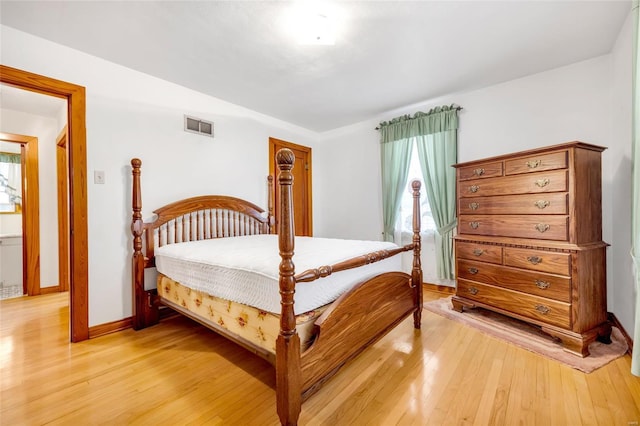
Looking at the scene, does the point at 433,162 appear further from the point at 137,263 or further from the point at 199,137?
the point at 137,263

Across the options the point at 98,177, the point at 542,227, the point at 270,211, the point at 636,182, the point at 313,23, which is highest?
the point at 313,23

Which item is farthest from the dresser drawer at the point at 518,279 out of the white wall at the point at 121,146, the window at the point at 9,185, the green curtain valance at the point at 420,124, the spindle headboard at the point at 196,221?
the window at the point at 9,185

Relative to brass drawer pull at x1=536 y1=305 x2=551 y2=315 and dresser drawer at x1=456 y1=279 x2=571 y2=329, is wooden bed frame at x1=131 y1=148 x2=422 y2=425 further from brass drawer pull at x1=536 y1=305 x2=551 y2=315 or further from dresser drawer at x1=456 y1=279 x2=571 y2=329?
brass drawer pull at x1=536 y1=305 x2=551 y2=315

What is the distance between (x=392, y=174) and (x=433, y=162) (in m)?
0.57

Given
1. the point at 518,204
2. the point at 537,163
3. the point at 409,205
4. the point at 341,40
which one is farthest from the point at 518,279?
the point at 341,40

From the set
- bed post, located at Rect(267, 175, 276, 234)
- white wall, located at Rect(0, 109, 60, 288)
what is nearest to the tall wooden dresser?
bed post, located at Rect(267, 175, 276, 234)

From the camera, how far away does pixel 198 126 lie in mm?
3123

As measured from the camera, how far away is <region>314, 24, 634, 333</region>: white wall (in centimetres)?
213

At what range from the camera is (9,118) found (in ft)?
11.2

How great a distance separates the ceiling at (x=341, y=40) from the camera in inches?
72.4

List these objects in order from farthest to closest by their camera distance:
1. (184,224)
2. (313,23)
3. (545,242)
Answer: (184,224), (545,242), (313,23)

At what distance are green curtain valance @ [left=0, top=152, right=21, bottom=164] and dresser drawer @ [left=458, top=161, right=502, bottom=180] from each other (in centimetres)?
620

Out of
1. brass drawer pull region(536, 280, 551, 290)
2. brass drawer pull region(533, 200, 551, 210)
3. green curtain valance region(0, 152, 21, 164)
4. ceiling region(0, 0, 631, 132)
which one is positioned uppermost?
ceiling region(0, 0, 631, 132)

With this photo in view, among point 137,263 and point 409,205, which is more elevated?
point 409,205
